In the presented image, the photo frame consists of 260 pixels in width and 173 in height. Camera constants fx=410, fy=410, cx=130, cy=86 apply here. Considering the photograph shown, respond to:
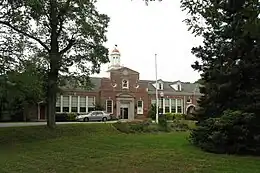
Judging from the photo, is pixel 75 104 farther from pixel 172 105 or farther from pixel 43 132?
pixel 43 132

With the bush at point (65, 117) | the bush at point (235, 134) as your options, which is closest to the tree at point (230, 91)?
the bush at point (235, 134)

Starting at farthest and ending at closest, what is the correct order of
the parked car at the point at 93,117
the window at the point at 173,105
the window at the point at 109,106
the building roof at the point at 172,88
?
the building roof at the point at 172,88 → the window at the point at 173,105 → the window at the point at 109,106 → the parked car at the point at 93,117

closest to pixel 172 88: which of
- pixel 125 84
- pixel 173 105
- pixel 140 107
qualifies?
pixel 173 105

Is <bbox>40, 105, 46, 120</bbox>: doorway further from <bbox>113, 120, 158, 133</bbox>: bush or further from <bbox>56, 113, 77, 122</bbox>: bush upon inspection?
<bbox>113, 120, 158, 133</bbox>: bush

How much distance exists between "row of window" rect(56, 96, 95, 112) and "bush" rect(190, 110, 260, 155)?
43.5m

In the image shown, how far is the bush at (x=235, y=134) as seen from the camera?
57.4ft

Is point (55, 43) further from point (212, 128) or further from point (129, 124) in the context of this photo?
point (212, 128)

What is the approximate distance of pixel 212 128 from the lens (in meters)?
18.6

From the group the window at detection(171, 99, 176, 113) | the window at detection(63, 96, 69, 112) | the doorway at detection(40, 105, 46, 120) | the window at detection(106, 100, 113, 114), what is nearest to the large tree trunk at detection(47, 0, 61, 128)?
the doorway at detection(40, 105, 46, 120)

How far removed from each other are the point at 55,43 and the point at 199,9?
70.4 ft

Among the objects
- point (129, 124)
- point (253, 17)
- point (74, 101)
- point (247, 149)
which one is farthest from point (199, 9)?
point (74, 101)

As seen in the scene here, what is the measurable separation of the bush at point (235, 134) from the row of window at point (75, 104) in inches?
1714

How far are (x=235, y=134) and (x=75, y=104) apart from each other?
1775 inches

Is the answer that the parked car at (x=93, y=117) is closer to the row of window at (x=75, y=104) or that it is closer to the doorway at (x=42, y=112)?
the row of window at (x=75, y=104)
